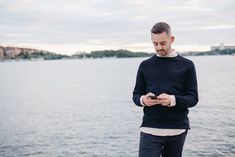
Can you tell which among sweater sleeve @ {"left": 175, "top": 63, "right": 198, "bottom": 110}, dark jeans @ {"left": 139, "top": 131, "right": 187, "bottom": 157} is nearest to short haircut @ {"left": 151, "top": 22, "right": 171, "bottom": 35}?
sweater sleeve @ {"left": 175, "top": 63, "right": 198, "bottom": 110}

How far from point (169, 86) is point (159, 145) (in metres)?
0.79

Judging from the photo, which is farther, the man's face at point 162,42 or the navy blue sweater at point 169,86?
the navy blue sweater at point 169,86

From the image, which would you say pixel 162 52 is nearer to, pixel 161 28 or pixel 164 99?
pixel 161 28

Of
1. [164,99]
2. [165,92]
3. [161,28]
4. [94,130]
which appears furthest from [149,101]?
[94,130]

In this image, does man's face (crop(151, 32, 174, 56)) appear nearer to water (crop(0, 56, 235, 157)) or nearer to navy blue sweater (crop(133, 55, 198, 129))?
navy blue sweater (crop(133, 55, 198, 129))

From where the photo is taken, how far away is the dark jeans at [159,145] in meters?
5.50

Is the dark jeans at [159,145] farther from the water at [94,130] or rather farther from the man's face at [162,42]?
the water at [94,130]

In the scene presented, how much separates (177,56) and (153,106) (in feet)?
2.47

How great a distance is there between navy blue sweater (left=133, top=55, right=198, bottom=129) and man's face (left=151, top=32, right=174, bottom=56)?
143 millimetres

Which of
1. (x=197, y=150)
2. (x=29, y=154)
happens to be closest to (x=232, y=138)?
(x=197, y=150)

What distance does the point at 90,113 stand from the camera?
3656 cm

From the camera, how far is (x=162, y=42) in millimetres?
5383

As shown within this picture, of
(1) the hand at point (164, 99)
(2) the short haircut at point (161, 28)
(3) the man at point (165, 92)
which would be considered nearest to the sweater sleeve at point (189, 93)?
(3) the man at point (165, 92)

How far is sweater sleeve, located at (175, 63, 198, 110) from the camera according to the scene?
5.35m
